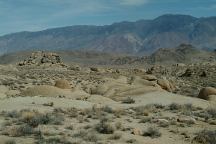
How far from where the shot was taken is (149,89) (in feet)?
124

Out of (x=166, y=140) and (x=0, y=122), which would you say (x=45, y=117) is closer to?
(x=0, y=122)

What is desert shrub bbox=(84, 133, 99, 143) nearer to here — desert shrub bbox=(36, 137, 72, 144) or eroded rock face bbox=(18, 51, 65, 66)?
desert shrub bbox=(36, 137, 72, 144)

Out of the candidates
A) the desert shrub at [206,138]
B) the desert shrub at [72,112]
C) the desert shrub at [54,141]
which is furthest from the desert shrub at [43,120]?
the desert shrub at [206,138]

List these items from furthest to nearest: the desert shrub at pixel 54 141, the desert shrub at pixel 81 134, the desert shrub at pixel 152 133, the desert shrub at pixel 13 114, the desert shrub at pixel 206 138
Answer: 1. the desert shrub at pixel 13 114
2. the desert shrub at pixel 152 133
3. the desert shrub at pixel 81 134
4. the desert shrub at pixel 206 138
5. the desert shrub at pixel 54 141

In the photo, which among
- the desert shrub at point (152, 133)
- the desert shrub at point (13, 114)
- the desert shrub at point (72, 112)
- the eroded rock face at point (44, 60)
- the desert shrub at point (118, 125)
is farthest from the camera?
the eroded rock face at point (44, 60)

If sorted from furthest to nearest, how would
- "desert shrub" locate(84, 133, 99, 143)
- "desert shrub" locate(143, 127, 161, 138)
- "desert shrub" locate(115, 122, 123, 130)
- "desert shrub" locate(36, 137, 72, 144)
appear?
1. "desert shrub" locate(115, 122, 123, 130)
2. "desert shrub" locate(143, 127, 161, 138)
3. "desert shrub" locate(84, 133, 99, 143)
4. "desert shrub" locate(36, 137, 72, 144)

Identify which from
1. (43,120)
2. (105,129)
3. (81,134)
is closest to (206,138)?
(105,129)

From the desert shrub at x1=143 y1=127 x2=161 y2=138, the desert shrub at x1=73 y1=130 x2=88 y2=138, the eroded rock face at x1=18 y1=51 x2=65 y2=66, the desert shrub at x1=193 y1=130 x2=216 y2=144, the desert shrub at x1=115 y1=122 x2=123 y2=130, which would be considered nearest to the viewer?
the desert shrub at x1=193 y1=130 x2=216 y2=144

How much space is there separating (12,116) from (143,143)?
7209 millimetres

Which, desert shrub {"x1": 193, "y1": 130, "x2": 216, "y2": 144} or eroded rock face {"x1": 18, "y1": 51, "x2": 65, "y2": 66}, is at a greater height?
desert shrub {"x1": 193, "y1": 130, "x2": 216, "y2": 144}

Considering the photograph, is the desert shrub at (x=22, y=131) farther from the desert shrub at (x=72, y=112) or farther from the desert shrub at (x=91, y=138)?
the desert shrub at (x=72, y=112)

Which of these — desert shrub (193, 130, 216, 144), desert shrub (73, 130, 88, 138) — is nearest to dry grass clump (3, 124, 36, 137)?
desert shrub (73, 130, 88, 138)

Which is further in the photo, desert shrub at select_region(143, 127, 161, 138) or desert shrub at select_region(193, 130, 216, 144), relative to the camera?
desert shrub at select_region(143, 127, 161, 138)

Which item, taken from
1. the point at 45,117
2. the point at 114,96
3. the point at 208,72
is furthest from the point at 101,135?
the point at 208,72
